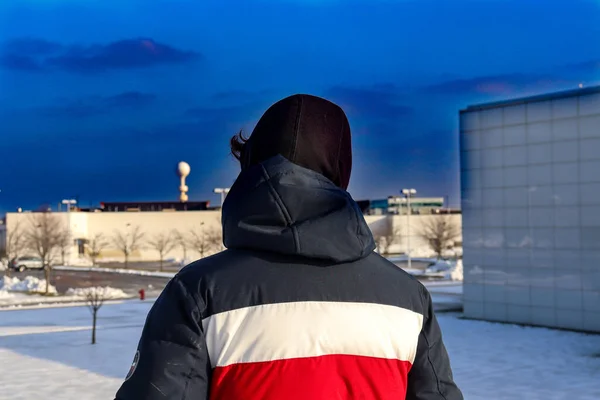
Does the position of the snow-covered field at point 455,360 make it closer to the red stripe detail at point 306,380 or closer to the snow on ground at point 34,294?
the snow on ground at point 34,294

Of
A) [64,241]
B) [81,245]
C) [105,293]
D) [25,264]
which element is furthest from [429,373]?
[81,245]

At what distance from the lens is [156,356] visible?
1906 mm

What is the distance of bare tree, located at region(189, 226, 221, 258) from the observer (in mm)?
66244

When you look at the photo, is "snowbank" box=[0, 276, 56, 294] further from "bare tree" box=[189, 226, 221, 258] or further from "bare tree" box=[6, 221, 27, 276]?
"bare tree" box=[6, 221, 27, 276]

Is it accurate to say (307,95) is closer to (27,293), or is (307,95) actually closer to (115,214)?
(27,293)

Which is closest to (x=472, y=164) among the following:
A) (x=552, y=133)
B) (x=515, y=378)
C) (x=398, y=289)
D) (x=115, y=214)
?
(x=552, y=133)

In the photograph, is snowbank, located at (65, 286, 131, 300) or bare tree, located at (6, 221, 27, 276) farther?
bare tree, located at (6, 221, 27, 276)

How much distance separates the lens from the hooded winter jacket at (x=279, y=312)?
1.93 metres

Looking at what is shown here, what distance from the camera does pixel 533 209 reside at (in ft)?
71.3

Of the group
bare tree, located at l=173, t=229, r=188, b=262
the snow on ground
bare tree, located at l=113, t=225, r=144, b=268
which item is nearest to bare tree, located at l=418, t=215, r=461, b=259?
bare tree, located at l=173, t=229, r=188, b=262

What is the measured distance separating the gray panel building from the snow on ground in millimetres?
15976

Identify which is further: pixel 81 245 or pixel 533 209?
pixel 81 245

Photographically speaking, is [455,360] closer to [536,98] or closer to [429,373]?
[536,98]

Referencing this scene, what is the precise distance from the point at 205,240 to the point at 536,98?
50595mm
